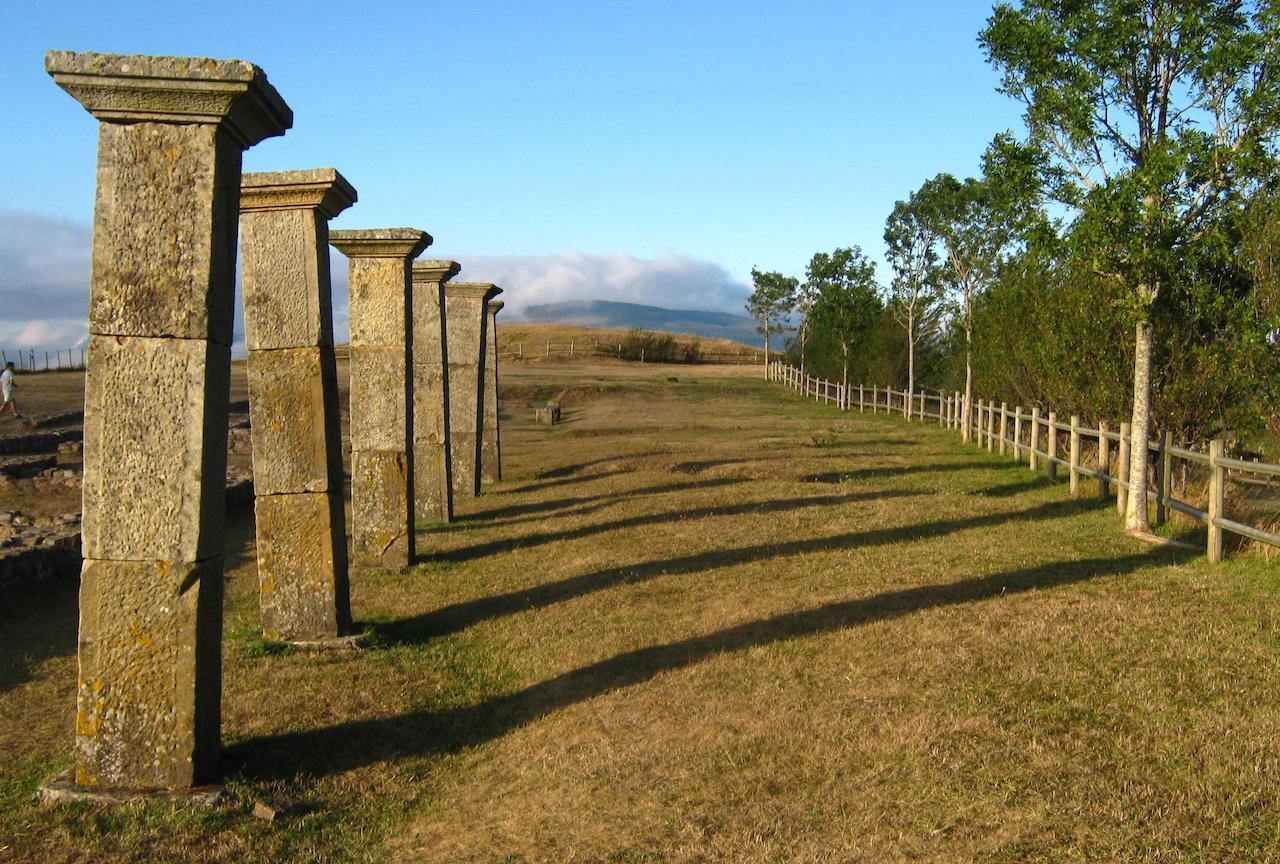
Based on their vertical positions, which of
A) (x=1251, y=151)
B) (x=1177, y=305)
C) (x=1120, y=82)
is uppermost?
(x=1120, y=82)

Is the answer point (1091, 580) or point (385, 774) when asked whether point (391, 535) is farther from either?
point (1091, 580)

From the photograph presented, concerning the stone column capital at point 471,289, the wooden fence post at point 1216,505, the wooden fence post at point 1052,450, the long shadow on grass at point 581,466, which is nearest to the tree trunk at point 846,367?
the long shadow on grass at point 581,466

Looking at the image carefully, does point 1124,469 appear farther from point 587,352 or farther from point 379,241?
point 587,352

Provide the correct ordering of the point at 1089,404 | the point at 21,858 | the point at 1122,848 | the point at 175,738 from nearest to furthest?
1. the point at 1122,848
2. the point at 21,858
3. the point at 175,738
4. the point at 1089,404

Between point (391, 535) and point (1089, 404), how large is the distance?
13.1 meters

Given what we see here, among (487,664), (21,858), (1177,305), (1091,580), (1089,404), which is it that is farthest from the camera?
(1089,404)

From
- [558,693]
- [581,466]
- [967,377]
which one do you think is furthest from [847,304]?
[558,693]

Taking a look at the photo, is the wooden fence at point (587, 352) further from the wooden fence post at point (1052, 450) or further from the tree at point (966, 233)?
the wooden fence post at point (1052, 450)

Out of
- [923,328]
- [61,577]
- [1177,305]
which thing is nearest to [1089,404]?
[1177,305]

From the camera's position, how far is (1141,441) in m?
12.4

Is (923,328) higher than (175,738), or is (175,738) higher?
(923,328)

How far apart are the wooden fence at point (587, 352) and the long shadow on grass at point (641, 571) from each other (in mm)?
72346

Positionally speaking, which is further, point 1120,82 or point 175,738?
point 1120,82

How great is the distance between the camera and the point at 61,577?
36.6 ft
